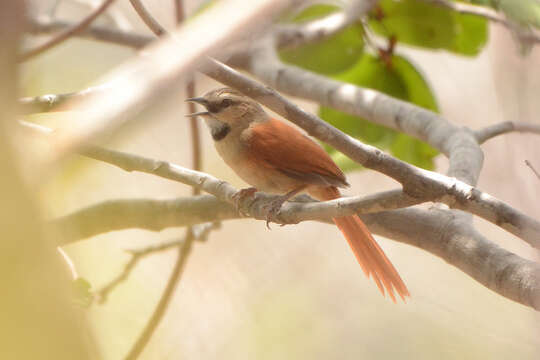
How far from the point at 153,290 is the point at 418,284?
1.58m

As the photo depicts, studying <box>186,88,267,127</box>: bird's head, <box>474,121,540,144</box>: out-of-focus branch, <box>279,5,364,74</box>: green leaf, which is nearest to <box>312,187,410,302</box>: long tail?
<box>474,121,540,144</box>: out-of-focus branch

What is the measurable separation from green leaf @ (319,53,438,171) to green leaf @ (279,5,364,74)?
0.11 metres

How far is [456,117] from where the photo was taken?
15.9ft

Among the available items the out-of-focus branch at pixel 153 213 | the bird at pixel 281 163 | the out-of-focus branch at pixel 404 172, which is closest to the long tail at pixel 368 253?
the bird at pixel 281 163

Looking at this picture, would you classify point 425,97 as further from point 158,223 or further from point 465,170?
point 158,223

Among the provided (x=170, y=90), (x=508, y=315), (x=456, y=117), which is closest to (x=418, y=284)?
(x=508, y=315)

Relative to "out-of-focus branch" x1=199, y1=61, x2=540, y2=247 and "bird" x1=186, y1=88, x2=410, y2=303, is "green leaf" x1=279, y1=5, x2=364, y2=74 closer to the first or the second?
"bird" x1=186, y1=88, x2=410, y2=303

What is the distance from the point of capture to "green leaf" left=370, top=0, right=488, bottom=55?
320 cm

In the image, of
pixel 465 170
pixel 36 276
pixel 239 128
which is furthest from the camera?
pixel 239 128

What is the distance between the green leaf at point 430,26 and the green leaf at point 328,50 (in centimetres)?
14

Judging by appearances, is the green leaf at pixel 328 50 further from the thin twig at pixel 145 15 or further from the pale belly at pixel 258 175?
the thin twig at pixel 145 15

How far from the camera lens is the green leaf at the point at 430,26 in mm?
3199

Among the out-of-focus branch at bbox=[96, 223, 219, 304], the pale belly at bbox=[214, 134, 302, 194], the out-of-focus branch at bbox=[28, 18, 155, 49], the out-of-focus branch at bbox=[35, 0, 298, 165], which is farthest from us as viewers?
the out-of-focus branch at bbox=[28, 18, 155, 49]

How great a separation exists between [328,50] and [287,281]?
4.18ft
